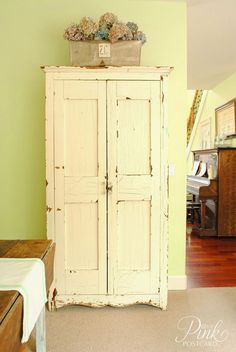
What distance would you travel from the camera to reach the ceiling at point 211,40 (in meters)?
2.81

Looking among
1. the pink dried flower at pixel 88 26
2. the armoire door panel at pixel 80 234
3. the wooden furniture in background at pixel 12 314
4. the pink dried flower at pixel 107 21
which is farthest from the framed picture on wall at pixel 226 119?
the wooden furniture in background at pixel 12 314

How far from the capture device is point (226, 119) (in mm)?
5086

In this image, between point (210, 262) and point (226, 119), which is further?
point (226, 119)

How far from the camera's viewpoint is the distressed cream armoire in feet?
7.36

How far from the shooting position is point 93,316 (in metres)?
2.25

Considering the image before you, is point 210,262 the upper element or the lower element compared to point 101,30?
lower

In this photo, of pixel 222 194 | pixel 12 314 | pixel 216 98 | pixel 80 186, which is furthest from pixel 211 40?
pixel 12 314

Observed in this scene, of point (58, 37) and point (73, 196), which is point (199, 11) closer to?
point (58, 37)

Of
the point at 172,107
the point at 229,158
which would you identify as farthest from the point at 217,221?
the point at 172,107

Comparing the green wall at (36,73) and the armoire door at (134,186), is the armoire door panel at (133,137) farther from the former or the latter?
the green wall at (36,73)
